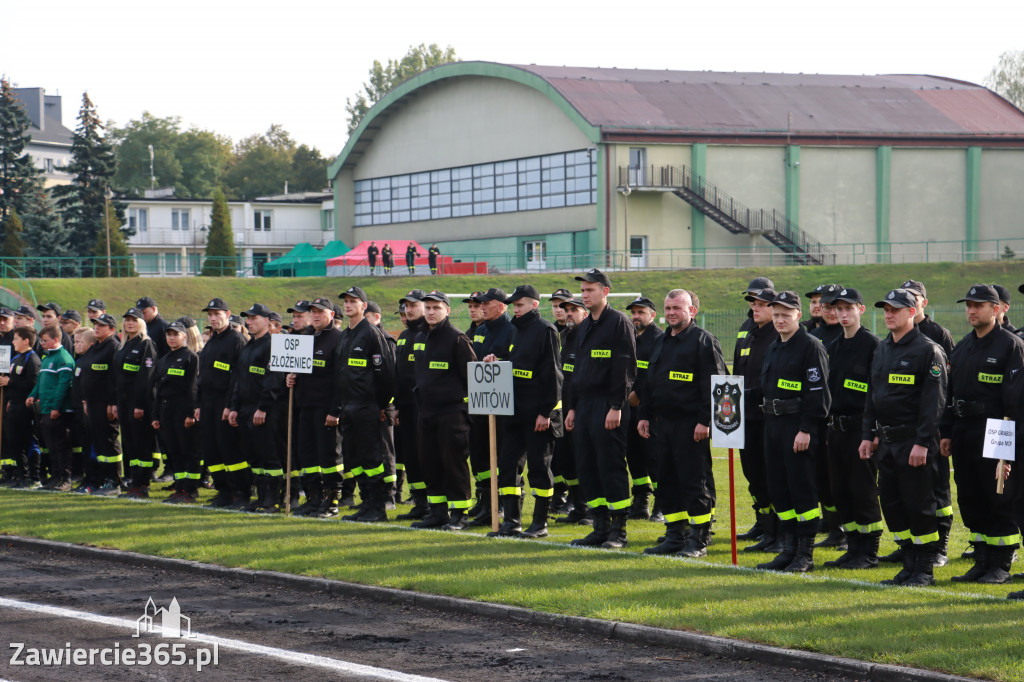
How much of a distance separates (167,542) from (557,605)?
481 centimetres

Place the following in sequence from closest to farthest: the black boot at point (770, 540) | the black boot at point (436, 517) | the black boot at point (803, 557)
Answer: the black boot at point (803, 557) < the black boot at point (770, 540) < the black boot at point (436, 517)

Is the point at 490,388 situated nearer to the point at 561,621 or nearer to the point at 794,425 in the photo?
the point at 794,425

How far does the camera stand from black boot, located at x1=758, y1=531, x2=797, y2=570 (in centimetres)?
1049

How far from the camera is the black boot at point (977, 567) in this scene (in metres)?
9.95

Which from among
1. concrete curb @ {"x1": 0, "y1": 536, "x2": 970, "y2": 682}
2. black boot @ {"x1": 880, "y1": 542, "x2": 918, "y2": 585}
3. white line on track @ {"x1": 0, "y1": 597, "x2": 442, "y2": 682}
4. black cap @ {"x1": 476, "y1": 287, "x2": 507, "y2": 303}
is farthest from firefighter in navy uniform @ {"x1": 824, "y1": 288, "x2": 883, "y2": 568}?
white line on track @ {"x1": 0, "y1": 597, "x2": 442, "y2": 682}

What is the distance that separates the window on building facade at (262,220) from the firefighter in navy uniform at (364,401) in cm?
7371

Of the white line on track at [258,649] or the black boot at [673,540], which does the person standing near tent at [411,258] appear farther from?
the white line on track at [258,649]

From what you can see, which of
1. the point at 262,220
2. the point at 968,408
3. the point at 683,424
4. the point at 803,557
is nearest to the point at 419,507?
the point at 683,424

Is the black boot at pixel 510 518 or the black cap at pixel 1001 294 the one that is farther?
the black boot at pixel 510 518

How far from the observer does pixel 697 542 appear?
1120 cm

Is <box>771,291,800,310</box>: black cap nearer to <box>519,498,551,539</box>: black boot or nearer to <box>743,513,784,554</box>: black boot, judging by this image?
<box>743,513,784,554</box>: black boot

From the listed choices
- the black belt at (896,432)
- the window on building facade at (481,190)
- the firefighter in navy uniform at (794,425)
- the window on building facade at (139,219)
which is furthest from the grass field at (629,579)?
the window on building facade at (139,219)

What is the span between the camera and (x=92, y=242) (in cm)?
7188

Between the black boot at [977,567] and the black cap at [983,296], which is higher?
the black cap at [983,296]
